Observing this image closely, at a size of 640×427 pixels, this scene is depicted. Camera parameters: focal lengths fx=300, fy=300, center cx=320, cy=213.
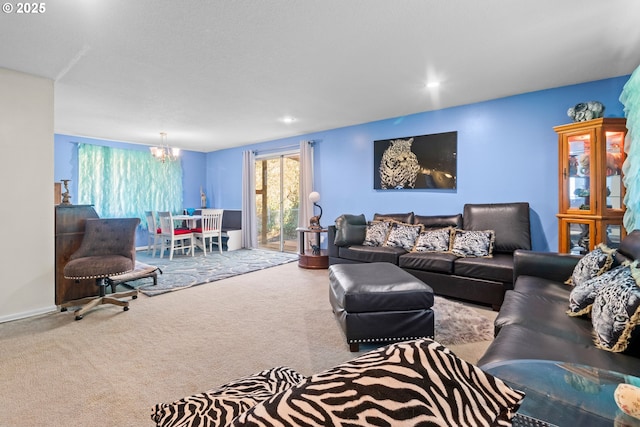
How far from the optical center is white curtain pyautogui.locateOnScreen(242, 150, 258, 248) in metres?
6.72

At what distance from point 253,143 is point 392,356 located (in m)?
6.72

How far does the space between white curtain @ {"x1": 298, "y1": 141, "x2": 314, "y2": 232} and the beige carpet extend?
2.48m

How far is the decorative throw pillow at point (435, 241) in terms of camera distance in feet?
11.8

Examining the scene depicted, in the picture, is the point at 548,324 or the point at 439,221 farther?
Answer: the point at 439,221

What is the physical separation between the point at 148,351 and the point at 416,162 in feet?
12.9

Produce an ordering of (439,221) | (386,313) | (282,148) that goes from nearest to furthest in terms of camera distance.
A: (386,313), (439,221), (282,148)

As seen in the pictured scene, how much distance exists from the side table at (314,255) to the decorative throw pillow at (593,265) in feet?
10.5

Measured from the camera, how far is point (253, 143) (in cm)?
675

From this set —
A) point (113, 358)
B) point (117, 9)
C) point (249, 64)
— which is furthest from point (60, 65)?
point (113, 358)

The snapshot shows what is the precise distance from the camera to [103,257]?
311 cm

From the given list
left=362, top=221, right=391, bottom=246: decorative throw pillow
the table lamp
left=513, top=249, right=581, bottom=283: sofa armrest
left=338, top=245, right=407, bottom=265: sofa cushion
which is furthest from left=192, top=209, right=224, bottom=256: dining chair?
left=513, top=249, right=581, bottom=283: sofa armrest

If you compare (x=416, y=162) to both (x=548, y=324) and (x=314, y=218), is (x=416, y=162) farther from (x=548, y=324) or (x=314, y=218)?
(x=548, y=324)

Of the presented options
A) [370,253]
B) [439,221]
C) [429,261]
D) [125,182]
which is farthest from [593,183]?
[125,182]

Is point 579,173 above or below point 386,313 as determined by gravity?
above
